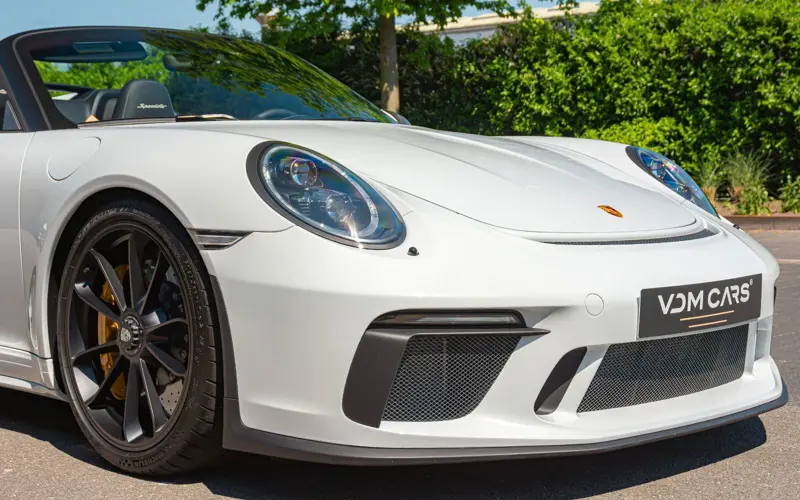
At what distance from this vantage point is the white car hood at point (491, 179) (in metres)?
3.13

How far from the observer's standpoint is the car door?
3559 millimetres

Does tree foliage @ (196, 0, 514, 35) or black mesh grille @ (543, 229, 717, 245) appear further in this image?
tree foliage @ (196, 0, 514, 35)

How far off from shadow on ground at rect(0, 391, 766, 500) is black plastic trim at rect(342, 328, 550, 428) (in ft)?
1.21

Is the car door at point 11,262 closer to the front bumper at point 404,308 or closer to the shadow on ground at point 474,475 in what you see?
the shadow on ground at point 474,475

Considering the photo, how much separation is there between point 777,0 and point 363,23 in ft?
20.5

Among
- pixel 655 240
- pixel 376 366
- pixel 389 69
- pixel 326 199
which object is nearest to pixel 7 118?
pixel 326 199

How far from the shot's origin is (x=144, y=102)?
3.99 m

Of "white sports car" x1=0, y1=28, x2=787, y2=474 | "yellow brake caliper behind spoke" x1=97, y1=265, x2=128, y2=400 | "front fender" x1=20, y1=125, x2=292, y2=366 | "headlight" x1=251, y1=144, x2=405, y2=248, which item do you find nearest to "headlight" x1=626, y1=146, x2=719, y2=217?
"white sports car" x1=0, y1=28, x2=787, y2=474

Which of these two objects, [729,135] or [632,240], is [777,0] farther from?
[632,240]

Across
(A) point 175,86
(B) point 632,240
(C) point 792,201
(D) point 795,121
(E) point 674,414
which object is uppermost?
(A) point 175,86

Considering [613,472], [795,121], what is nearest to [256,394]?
[613,472]

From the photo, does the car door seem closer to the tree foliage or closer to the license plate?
the license plate

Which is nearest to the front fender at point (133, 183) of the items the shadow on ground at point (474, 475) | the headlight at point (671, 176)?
the shadow on ground at point (474, 475)

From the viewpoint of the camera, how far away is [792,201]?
11.0 metres
